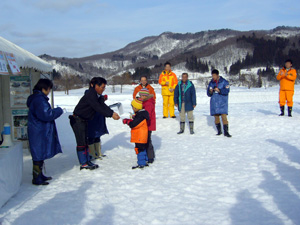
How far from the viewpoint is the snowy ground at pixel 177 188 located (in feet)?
10.7

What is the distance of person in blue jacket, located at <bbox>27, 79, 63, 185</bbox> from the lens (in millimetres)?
4340

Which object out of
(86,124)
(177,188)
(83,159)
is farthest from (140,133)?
(177,188)

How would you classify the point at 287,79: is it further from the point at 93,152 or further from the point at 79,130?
the point at 79,130

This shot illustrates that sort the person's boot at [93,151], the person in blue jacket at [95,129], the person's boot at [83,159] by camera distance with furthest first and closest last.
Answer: the person's boot at [93,151], the person in blue jacket at [95,129], the person's boot at [83,159]

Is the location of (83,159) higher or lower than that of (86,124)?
lower

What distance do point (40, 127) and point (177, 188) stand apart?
240cm

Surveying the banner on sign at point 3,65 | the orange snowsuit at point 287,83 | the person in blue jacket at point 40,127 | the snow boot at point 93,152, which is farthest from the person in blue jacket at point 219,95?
the banner on sign at point 3,65

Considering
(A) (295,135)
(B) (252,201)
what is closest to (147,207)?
(B) (252,201)

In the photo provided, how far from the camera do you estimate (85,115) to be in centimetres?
525

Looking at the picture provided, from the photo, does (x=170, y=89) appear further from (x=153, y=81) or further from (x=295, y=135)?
(x=153, y=81)

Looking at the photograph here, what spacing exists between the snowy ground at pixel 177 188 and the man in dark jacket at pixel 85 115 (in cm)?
42

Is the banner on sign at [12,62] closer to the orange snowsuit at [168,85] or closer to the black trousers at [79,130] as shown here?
the black trousers at [79,130]

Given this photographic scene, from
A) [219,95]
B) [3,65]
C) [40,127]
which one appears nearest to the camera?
[3,65]

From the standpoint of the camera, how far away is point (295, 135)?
25.9ft
